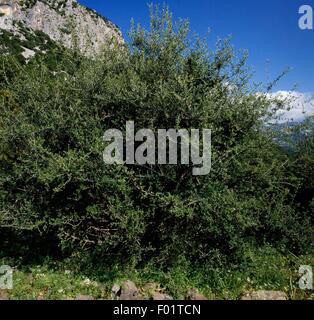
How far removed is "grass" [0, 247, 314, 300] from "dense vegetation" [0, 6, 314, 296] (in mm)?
39

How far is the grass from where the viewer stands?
Result: 21.7ft

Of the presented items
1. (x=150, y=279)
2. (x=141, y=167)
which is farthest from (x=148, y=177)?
(x=150, y=279)

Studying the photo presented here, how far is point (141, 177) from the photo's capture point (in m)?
Answer: 6.87

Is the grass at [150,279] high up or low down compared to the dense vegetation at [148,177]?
down

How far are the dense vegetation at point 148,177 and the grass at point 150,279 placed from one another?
0.04m

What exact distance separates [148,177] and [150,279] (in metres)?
1.89

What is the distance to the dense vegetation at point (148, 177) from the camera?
22.3 feet

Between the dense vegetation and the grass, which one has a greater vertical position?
the dense vegetation

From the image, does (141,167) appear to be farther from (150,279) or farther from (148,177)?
(150,279)

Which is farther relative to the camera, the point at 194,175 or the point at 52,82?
the point at 52,82

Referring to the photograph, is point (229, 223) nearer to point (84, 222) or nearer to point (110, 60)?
point (84, 222)
